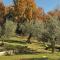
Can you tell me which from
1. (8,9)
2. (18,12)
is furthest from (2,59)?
(8,9)

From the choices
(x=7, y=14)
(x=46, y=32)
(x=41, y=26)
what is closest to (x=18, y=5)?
(x=7, y=14)

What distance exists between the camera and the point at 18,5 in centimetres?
8225

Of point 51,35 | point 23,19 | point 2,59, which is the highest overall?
point 23,19

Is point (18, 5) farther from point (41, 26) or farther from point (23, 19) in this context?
point (41, 26)

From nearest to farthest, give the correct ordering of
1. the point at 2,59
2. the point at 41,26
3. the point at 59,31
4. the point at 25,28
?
the point at 2,59
the point at 59,31
the point at 41,26
the point at 25,28

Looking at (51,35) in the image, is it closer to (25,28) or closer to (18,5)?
(25,28)

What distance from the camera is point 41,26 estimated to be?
208ft

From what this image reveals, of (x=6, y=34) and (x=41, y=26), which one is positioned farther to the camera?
(x=41, y=26)

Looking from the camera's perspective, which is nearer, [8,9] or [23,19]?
[23,19]

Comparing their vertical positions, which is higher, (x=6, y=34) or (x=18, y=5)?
(x=18, y=5)

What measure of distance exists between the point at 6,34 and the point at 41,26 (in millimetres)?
9619

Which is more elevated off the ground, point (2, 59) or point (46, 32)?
point (46, 32)

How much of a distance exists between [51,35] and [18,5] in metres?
36.8

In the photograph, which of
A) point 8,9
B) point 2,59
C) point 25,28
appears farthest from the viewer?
point 8,9
